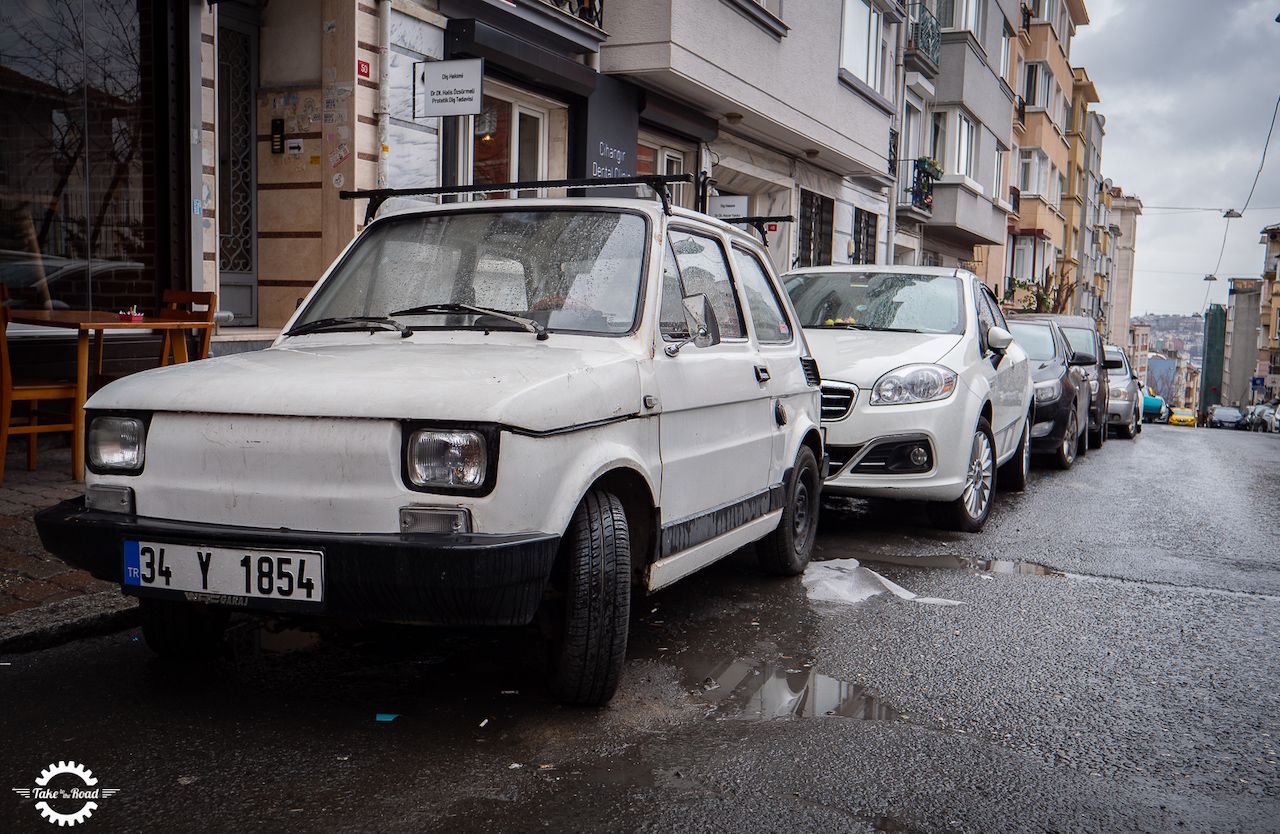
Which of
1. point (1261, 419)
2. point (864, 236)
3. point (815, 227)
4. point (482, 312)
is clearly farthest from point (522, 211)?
point (1261, 419)

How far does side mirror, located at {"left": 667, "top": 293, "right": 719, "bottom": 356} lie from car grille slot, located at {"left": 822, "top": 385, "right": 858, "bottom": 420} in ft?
7.63

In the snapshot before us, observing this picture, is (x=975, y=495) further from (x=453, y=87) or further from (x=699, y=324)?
(x=453, y=87)

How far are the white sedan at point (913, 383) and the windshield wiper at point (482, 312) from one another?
10.4 feet

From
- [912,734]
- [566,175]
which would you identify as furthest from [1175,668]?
[566,175]

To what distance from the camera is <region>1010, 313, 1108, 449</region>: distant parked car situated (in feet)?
47.4

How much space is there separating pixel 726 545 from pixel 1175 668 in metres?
1.84

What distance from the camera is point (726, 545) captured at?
15.0 ft

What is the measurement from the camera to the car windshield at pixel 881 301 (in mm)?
7746

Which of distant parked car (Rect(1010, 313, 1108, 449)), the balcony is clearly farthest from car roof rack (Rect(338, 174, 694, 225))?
the balcony

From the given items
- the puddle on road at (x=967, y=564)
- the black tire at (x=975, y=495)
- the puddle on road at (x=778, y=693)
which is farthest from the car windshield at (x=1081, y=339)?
the puddle on road at (x=778, y=693)

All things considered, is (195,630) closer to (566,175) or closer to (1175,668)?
(1175,668)

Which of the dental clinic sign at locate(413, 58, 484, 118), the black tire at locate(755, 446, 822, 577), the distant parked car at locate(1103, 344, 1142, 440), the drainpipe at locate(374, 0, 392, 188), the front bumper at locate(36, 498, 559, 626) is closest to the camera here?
the front bumper at locate(36, 498, 559, 626)

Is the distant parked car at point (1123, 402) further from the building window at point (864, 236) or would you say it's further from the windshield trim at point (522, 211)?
the windshield trim at point (522, 211)

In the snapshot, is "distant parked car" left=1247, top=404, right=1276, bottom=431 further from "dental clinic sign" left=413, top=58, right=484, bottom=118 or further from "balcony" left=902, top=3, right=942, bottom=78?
"dental clinic sign" left=413, top=58, right=484, bottom=118
